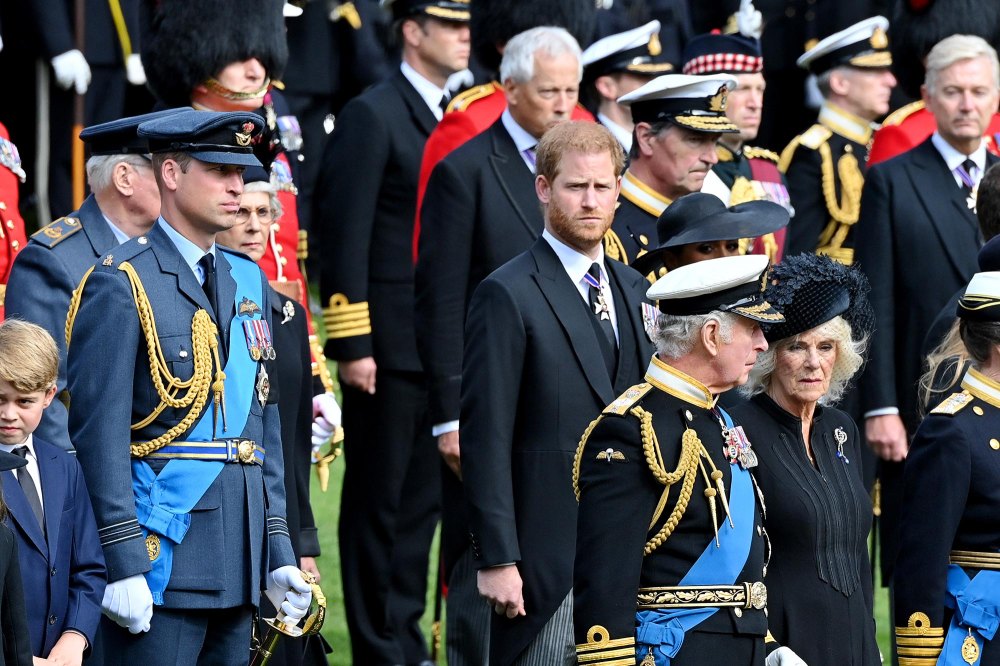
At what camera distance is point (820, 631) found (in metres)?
5.26

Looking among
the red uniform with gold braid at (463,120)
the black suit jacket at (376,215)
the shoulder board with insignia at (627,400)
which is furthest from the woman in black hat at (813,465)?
the black suit jacket at (376,215)

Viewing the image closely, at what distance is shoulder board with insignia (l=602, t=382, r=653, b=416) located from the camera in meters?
4.98

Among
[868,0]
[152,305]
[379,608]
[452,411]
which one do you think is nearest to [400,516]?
[379,608]

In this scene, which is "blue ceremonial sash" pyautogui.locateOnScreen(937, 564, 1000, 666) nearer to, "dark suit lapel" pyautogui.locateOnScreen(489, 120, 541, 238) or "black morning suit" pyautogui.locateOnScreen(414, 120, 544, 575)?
"black morning suit" pyautogui.locateOnScreen(414, 120, 544, 575)

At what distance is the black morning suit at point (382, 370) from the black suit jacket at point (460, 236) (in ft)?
3.70

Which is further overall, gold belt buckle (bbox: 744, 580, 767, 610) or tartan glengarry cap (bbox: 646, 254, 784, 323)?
tartan glengarry cap (bbox: 646, 254, 784, 323)

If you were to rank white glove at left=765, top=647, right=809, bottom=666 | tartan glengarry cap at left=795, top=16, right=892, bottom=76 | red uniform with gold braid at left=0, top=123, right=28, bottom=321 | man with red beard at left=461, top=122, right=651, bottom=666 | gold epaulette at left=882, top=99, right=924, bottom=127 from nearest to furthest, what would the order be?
1. white glove at left=765, top=647, right=809, bottom=666
2. man with red beard at left=461, top=122, right=651, bottom=666
3. red uniform with gold braid at left=0, top=123, right=28, bottom=321
4. gold epaulette at left=882, top=99, right=924, bottom=127
5. tartan glengarry cap at left=795, top=16, right=892, bottom=76

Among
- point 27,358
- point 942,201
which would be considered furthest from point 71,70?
point 27,358

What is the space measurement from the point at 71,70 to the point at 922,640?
6038 millimetres

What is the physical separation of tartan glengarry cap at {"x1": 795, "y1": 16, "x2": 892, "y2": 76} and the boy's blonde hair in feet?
17.1

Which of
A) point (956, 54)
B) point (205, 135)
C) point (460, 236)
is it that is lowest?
point (460, 236)

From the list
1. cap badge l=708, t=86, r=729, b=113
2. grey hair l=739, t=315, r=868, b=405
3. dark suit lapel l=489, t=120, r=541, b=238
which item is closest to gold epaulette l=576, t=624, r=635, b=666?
grey hair l=739, t=315, r=868, b=405

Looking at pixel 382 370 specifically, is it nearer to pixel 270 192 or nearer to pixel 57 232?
pixel 270 192

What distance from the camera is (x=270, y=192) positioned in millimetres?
7051
